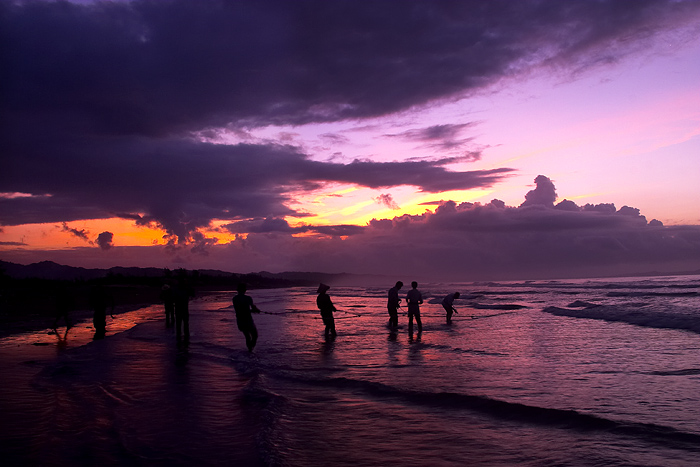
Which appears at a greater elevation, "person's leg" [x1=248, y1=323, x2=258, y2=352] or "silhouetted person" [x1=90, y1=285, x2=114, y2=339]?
"silhouetted person" [x1=90, y1=285, x2=114, y2=339]

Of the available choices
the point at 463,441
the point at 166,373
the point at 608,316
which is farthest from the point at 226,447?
the point at 608,316

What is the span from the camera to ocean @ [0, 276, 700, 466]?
18.8 feet

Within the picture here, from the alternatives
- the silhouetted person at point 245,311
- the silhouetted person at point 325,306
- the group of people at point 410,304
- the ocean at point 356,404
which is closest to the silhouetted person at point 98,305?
the ocean at point 356,404

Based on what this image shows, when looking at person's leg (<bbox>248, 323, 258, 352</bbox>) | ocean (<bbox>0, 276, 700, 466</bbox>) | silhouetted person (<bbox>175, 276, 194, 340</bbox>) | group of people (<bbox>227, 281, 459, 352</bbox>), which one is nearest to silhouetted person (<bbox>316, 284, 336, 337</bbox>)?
group of people (<bbox>227, 281, 459, 352</bbox>)

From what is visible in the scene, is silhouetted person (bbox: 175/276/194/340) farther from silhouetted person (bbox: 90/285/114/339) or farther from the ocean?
silhouetted person (bbox: 90/285/114/339)

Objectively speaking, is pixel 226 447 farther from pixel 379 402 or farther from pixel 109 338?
pixel 109 338

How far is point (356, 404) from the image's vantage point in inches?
318

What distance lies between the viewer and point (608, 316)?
23812 millimetres

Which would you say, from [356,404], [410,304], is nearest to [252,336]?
[356,404]

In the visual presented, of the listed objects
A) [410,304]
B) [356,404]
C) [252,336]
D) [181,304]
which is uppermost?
[181,304]

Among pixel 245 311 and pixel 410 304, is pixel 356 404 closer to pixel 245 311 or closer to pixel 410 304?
pixel 245 311

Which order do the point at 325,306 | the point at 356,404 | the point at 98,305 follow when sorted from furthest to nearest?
the point at 325,306, the point at 98,305, the point at 356,404

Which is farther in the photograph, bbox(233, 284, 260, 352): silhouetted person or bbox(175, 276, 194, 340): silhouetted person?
bbox(175, 276, 194, 340): silhouetted person

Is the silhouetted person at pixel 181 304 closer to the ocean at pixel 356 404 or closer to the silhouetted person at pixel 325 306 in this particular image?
the ocean at pixel 356 404
